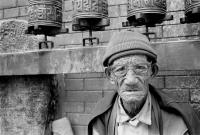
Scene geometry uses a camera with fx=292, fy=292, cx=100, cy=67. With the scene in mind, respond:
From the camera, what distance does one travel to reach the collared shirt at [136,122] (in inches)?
61.1

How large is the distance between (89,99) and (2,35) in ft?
3.43

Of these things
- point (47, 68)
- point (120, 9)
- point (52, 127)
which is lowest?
point (52, 127)

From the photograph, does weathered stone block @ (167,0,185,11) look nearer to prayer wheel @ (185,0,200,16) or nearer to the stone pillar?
prayer wheel @ (185,0,200,16)

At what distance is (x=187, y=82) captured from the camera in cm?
245

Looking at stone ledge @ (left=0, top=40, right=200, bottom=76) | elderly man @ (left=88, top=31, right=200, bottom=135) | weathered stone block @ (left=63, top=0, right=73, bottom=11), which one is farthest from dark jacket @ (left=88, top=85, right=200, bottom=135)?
weathered stone block @ (left=63, top=0, right=73, bottom=11)

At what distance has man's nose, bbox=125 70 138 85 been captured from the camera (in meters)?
1.47

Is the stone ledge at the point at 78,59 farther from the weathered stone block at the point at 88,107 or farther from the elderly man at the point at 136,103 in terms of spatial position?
the weathered stone block at the point at 88,107

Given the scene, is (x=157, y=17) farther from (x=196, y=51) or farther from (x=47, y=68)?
(x=47, y=68)

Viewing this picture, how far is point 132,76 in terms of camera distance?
148 cm

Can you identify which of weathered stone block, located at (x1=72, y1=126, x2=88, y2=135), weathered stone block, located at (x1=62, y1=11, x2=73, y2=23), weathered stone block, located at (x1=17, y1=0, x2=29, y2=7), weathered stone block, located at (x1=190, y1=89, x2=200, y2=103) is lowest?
weathered stone block, located at (x1=72, y1=126, x2=88, y2=135)

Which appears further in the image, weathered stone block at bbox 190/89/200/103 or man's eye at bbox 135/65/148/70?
weathered stone block at bbox 190/89/200/103

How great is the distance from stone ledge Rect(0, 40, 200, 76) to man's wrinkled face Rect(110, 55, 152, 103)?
333 mm

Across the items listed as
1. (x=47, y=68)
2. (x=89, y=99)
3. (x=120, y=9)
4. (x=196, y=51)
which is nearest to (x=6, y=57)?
(x=47, y=68)

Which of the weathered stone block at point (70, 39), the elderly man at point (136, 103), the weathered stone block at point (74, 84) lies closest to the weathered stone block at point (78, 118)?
the weathered stone block at point (74, 84)
